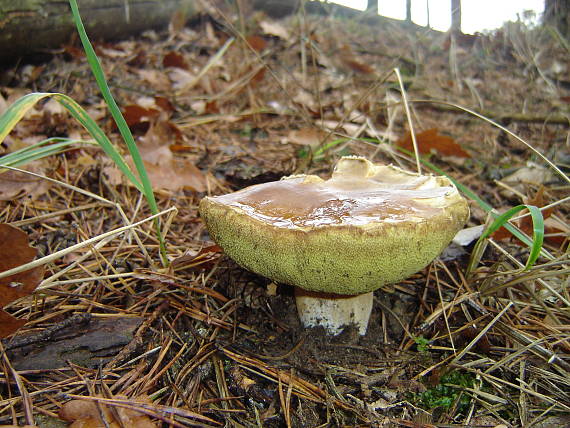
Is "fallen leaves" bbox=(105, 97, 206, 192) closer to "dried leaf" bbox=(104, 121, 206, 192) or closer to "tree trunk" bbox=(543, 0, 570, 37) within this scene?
"dried leaf" bbox=(104, 121, 206, 192)

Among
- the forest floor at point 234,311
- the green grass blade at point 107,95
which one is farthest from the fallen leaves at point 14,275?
the green grass blade at point 107,95

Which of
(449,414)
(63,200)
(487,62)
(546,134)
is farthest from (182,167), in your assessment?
(487,62)

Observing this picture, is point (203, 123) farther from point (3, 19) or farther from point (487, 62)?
point (487, 62)

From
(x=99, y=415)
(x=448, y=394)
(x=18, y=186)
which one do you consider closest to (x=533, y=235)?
(x=448, y=394)

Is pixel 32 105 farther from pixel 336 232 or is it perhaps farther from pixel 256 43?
pixel 256 43

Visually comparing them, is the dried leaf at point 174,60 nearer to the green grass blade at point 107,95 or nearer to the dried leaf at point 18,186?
the dried leaf at point 18,186

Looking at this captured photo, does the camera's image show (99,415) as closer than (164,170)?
Yes

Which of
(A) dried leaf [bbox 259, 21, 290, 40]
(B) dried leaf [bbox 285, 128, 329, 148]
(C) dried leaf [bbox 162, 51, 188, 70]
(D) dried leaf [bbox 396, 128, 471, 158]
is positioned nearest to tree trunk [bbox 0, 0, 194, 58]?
(C) dried leaf [bbox 162, 51, 188, 70]
